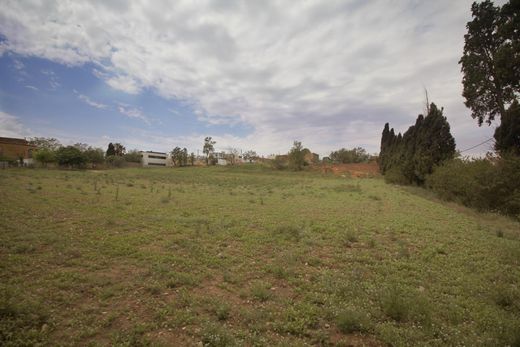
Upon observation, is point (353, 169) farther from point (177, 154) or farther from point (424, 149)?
point (177, 154)

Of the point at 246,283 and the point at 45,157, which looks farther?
the point at 45,157

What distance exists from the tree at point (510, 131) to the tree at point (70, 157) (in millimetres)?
74975

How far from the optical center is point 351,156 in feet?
317

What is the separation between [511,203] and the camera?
598 inches

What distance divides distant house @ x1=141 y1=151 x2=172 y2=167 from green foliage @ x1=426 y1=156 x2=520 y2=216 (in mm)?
101900

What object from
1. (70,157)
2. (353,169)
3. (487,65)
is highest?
(487,65)

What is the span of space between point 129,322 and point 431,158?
3341cm

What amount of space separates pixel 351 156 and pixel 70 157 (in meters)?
83.5

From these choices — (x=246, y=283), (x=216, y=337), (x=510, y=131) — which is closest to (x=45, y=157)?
(x=246, y=283)

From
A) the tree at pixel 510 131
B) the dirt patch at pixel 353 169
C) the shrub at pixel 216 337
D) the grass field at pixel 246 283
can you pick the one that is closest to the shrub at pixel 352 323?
the grass field at pixel 246 283

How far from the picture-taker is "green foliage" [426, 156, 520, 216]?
623 inches

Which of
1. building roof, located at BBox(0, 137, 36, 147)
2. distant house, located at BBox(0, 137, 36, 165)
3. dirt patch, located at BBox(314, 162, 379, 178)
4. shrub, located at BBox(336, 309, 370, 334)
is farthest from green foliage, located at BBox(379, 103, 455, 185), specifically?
building roof, located at BBox(0, 137, 36, 147)

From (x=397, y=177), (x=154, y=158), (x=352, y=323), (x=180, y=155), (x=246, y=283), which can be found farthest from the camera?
(x=154, y=158)

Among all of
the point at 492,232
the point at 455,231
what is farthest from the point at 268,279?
the point at 492,232
